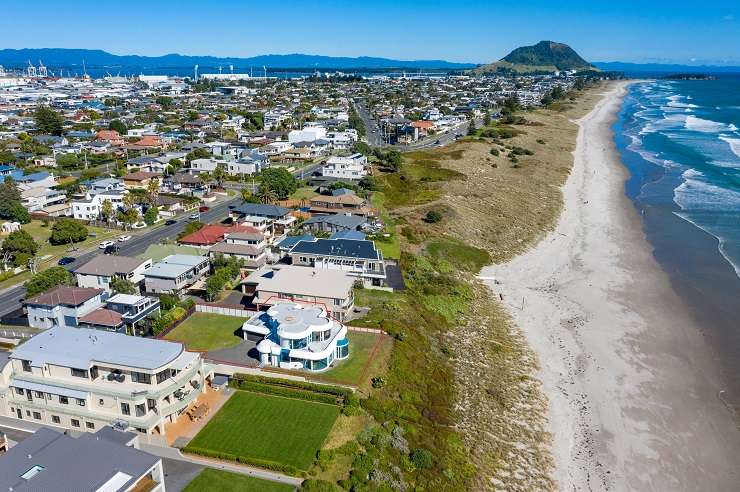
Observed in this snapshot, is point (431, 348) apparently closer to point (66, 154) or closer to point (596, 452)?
point (596, 452)

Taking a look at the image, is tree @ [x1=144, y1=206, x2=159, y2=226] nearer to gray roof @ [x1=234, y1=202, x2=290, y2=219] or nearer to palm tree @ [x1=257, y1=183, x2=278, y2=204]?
gray roof @ [x1=234, y1=202, x2=290, y2=219]

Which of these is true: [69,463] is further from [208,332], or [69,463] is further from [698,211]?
[698,211]

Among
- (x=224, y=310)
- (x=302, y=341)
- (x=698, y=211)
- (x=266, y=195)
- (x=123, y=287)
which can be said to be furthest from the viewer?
(x=698, y=211)

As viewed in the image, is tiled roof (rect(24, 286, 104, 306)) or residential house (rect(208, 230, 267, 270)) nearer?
tiled roof (rect(24, 286, 104, 306))

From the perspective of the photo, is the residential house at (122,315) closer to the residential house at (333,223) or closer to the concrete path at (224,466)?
the concrete path at (224,466)

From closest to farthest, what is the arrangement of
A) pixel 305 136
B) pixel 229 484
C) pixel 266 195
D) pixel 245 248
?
pixel 229 484
pixel 245 248
pixel 266 195
pixel 305 136

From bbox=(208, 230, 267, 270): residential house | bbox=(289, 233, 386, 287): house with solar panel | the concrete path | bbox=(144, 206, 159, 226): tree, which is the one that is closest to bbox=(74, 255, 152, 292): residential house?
bbox=(208, 230, 267, 270): residential house

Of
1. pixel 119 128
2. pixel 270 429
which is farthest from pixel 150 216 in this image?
pixel 119 128
